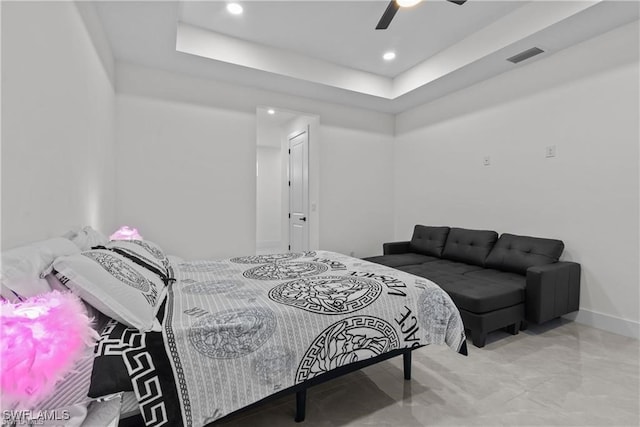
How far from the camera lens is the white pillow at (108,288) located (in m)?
1.16

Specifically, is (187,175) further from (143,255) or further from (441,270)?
(441,270)

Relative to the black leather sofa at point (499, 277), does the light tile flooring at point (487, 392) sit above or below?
below

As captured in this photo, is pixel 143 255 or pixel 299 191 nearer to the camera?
pixel 143 255

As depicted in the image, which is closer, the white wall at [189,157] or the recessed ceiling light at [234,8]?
the recessed ceiling light at [234,8]

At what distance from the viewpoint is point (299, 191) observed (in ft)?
17.8

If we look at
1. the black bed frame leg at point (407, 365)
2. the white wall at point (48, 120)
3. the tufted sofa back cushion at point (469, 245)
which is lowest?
the black bed frame leg at point (407, 365)

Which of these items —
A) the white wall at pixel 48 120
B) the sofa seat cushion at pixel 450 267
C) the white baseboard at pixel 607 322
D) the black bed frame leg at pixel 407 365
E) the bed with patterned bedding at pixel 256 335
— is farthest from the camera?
the sofa seat cushion at pixel 450 267

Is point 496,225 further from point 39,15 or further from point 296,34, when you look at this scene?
point 39,15

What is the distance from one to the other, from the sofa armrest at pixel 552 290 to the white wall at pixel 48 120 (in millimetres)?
3516

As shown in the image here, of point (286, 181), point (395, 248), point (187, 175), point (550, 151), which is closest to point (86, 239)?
point (187, 175)

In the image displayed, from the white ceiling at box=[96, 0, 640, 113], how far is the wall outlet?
1.01m

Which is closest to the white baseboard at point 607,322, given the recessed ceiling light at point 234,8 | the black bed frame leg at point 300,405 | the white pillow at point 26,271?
the black bed frame leg at point 300,405

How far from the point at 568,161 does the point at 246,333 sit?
11.8 ft

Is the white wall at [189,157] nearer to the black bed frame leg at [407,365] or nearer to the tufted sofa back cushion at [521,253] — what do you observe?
the black bed frame leg at [407,365]
